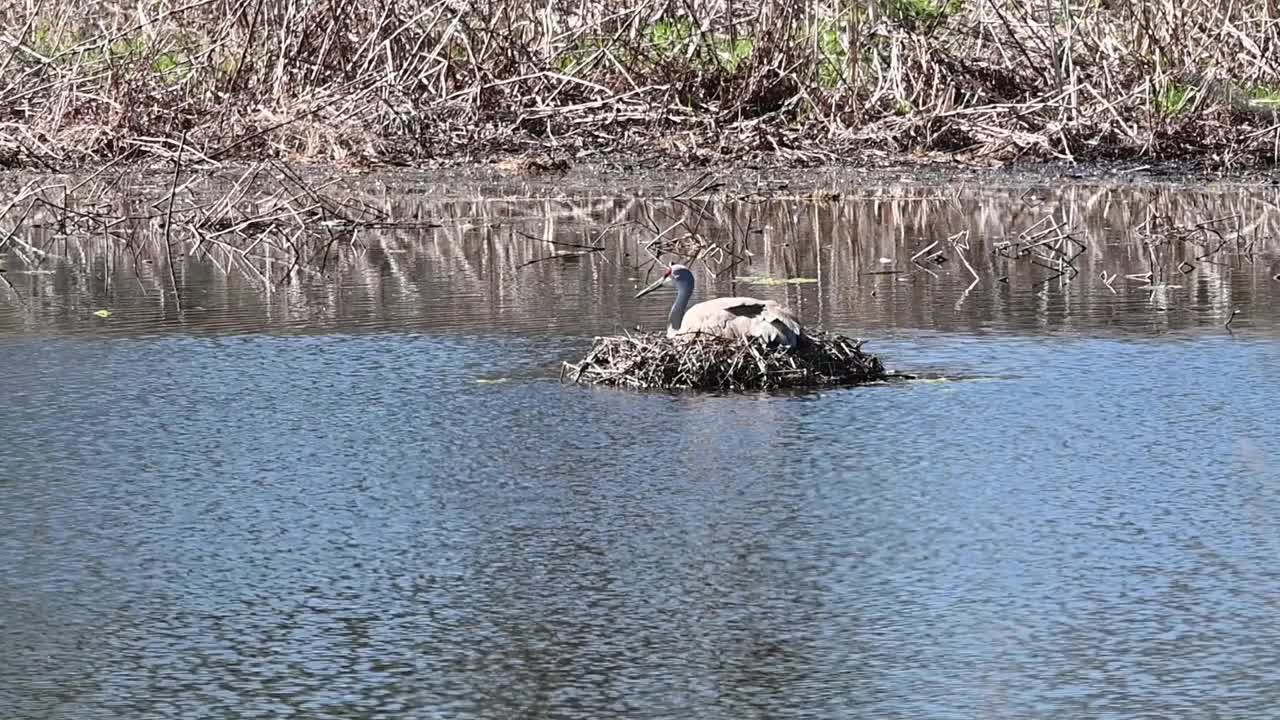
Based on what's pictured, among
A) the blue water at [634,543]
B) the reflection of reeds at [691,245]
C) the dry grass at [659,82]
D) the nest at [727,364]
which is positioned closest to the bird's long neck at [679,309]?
the nest at [727,364]

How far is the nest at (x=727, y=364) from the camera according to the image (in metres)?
10.3

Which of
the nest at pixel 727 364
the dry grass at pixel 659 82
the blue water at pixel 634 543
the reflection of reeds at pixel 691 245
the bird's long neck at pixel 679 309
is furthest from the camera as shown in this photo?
the dry grass at pixel 659 82

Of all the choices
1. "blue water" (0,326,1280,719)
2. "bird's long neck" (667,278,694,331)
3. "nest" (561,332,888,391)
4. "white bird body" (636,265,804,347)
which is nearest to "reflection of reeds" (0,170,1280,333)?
"bird's long neck" (667,278,694,331)

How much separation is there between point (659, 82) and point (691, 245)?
837cm

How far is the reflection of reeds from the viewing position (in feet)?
46.2

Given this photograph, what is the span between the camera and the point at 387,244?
17.2 m

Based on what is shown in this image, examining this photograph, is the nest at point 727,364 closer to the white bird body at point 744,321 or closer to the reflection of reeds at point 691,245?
the white bird body at point 744,321

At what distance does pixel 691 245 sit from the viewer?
1641 cm

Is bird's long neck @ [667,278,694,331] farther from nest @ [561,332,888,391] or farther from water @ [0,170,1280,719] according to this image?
water @ [0,170,1280,719]

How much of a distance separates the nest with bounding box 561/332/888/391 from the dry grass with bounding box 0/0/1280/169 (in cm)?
1235

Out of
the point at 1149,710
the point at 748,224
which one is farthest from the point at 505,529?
the point at 748,224

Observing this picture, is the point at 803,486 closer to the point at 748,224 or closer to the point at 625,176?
the point at 748,224

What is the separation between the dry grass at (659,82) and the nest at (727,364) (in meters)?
12.3

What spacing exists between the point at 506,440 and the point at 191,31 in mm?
17203
